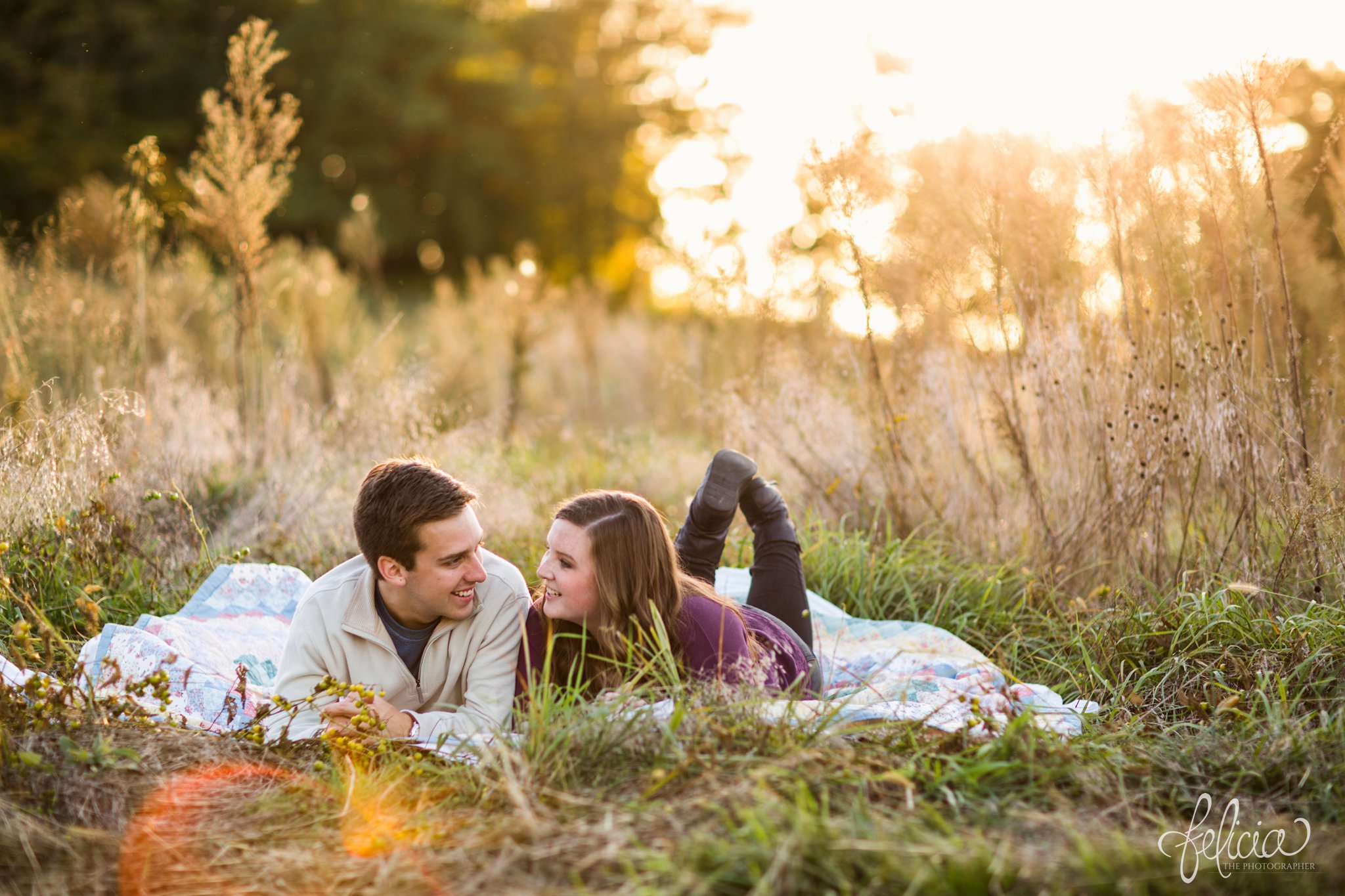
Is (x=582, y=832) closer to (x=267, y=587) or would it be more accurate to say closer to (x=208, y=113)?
(x=267, y=587)

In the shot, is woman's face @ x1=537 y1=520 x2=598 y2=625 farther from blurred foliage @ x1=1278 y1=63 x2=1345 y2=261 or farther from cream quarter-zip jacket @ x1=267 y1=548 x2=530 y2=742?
blurred foliage @ x1=1278 y1=63 x2=1345 y2=261

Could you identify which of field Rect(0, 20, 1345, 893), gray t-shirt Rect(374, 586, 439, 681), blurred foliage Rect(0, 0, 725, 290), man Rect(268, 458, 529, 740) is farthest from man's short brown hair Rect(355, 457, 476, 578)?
blurred foliage Rect(0, 0, 725, 290)

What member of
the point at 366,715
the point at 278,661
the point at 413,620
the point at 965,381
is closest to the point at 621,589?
the point at 413,620

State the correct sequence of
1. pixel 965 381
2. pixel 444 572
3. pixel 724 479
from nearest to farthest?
pixel 444 572, pixel 724 479, pixel 965 381

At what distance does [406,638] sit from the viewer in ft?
9.65

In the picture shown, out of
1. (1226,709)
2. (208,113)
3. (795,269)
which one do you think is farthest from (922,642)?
(208,113)

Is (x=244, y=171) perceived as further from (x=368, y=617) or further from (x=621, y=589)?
(x=621, y=589)

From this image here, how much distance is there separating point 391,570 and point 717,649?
923mm

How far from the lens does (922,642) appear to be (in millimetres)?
3605

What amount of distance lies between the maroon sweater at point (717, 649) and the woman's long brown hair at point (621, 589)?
30mm

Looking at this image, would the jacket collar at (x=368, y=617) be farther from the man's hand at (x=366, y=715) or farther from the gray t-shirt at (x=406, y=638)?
the man's hand at (x=366, y=715)

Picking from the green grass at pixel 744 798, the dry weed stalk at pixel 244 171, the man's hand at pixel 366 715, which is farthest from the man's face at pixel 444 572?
the dry weed stalk at pixel 244 171

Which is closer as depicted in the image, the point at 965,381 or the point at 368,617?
the point at 368,617

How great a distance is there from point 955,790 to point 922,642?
4.73 feet
